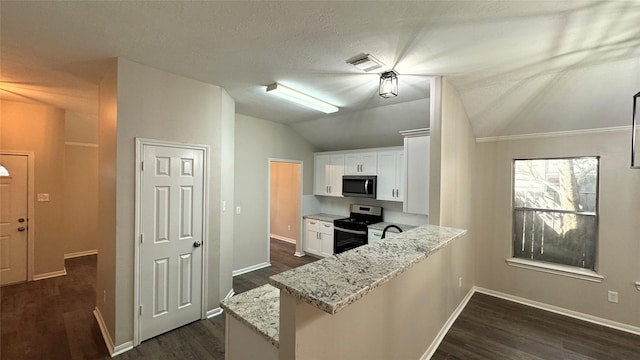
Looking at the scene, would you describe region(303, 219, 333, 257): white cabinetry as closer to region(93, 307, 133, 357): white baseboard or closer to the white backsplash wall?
the white backsplash wall

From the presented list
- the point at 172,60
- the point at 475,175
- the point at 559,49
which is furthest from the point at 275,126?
the point at 559,49

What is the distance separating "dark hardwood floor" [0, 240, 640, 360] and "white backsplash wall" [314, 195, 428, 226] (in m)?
1.55

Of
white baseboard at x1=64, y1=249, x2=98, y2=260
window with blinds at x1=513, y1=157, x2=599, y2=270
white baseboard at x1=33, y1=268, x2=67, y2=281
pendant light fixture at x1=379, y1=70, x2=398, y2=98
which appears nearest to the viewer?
pendant light fixture at x1=379, y1=70, x2=398, y2=98

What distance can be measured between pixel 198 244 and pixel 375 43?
2.88 meters

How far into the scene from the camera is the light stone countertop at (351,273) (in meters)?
1.03

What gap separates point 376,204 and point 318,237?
143 cm

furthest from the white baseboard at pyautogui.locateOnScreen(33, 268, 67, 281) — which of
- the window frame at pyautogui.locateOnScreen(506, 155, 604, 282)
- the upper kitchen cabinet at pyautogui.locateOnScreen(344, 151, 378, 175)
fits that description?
the window frame at pyautogui.locateOnScreen(506, 155, 604, 282)

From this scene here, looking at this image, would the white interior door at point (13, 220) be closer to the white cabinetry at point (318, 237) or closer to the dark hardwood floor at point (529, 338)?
the white cabinetry at point (318, 237)

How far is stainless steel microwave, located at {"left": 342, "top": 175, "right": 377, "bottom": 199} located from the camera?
16.3 ft

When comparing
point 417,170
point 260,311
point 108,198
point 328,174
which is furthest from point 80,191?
point 417,170

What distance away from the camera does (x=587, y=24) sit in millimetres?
1841

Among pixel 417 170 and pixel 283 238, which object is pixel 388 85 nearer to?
pixel 417 170

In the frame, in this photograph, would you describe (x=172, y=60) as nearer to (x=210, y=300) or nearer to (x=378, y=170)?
(x=210, y=300)

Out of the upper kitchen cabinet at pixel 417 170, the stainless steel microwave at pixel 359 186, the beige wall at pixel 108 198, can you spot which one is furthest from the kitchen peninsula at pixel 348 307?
the stainless steel microwave at pixel 359 186
